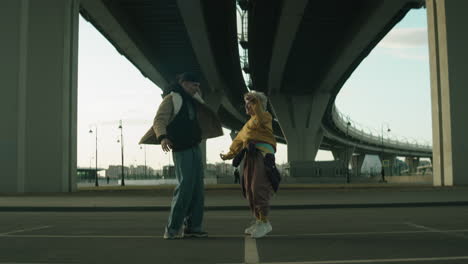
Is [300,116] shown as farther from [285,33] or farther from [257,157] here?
[257,157]

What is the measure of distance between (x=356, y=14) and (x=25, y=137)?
1921cm

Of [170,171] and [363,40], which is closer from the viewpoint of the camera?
[363,40]

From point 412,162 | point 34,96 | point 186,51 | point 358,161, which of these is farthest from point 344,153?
point 34,96

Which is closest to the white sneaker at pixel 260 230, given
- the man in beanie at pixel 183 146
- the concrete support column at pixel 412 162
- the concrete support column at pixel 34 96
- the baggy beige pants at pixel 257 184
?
the baggy beige pants at pixel 257 184

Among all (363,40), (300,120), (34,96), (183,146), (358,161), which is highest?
(363,40)

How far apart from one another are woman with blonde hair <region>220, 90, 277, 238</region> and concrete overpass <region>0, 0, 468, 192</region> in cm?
1809

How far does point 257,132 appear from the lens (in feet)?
22.5

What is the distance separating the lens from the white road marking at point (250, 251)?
15.4 ft

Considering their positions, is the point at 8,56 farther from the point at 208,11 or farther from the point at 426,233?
the point at 426,233

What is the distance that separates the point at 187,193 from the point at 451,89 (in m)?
19.5

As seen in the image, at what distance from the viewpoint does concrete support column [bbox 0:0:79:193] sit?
23.0 meters

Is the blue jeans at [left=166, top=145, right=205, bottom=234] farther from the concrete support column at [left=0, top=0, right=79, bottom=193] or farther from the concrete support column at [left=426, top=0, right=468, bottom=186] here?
the concrete support column at [left=426, top=0, right=468, bottom=186]

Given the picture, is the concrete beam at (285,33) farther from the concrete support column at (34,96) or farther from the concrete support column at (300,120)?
the concrete support column at (300,120)

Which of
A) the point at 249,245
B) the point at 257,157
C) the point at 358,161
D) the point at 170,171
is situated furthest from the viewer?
the point at 358,161
